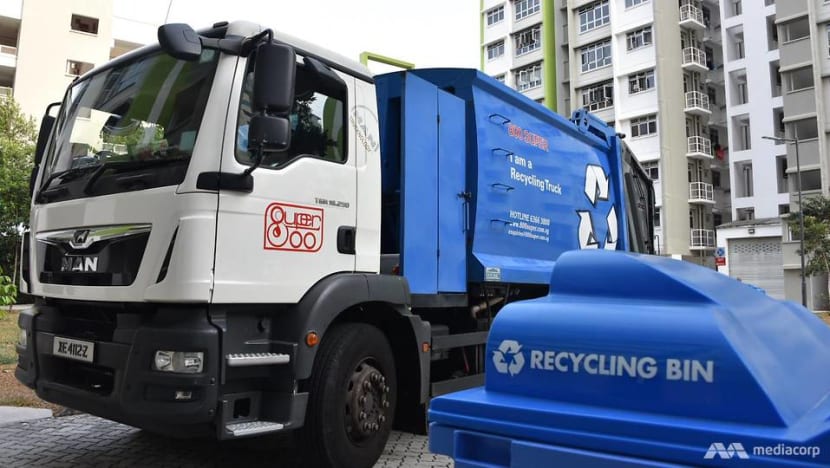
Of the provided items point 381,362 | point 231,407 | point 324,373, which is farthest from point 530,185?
point 231,407

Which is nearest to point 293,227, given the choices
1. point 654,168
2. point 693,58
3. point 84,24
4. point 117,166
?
point 117,166

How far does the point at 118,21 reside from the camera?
36.0 meters

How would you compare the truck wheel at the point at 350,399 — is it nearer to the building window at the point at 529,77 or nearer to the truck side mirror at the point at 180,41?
the truck side mirror at the point at 180,41

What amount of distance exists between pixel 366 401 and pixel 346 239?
110 centimetres

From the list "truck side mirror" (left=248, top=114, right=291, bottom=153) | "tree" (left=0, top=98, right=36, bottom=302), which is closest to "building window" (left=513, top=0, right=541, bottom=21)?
"tree" (left=0, top=98, right=36, bottom=302)

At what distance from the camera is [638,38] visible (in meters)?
41.9

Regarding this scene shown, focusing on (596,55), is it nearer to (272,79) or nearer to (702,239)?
(702,239)

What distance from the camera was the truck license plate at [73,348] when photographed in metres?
3.73

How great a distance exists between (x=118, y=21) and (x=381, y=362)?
1499 inches

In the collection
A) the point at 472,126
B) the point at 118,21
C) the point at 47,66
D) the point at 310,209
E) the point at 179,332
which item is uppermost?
the point at 118,21

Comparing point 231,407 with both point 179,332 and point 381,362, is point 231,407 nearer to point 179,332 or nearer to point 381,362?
point 179,332

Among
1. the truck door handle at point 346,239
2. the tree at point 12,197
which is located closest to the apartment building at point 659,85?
the tree at point 12,197

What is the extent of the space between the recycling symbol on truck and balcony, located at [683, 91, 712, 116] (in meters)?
37.9

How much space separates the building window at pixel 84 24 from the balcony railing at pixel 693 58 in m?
36.9
